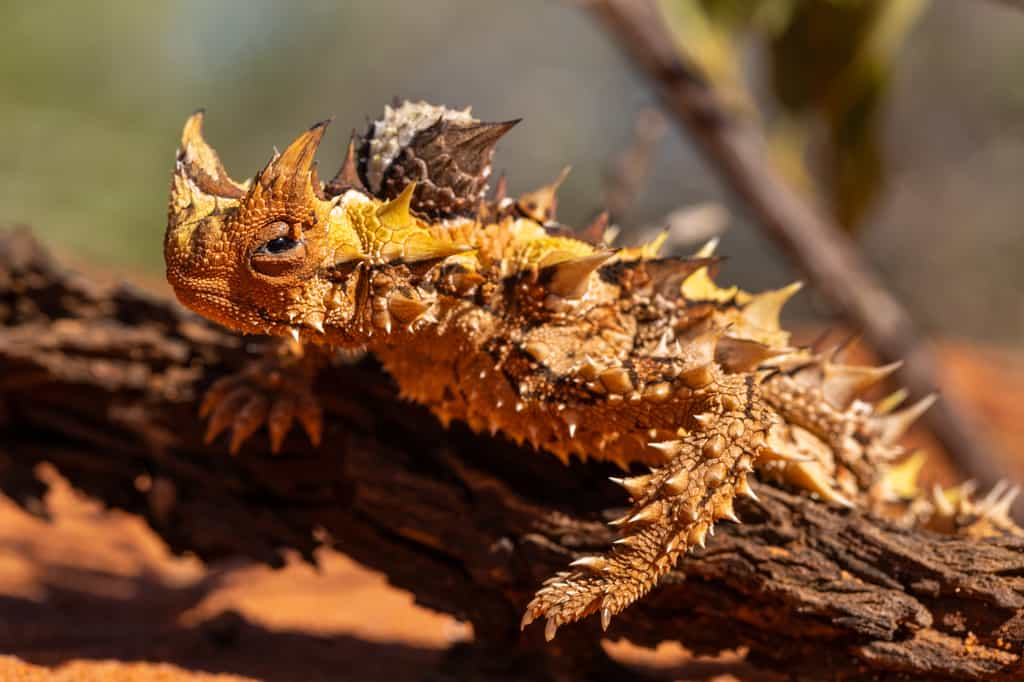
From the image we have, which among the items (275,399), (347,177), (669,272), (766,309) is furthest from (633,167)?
(347,177)

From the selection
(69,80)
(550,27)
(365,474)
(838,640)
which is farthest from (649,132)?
(69,80)

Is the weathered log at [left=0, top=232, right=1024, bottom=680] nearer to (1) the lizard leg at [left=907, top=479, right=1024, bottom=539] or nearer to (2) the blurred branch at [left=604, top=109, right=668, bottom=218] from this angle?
(1) the lizard leg at [left=907, top=479, right=1024, bottom=539]

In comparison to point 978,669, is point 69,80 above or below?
above

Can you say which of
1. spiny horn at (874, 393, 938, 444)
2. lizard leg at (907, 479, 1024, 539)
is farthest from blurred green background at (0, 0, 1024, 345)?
lizard leg at (907, 479, 1024, 539)

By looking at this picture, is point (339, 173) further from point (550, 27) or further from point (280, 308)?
point (550, 27)

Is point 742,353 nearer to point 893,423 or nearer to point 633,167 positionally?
point 893,423

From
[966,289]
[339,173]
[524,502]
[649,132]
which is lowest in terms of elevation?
[524,502]
